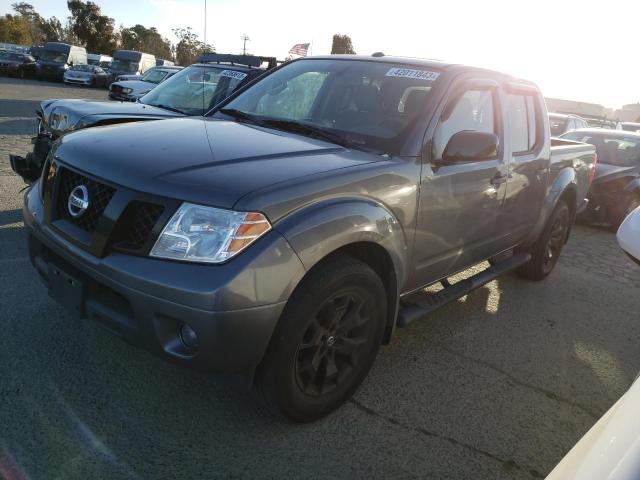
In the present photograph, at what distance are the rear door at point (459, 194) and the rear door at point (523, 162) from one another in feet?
0.52

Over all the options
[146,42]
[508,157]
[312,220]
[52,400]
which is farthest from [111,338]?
[146,42]

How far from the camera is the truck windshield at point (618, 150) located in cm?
809

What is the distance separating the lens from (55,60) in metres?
28.3

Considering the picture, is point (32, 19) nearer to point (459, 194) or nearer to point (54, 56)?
point (54, 56)

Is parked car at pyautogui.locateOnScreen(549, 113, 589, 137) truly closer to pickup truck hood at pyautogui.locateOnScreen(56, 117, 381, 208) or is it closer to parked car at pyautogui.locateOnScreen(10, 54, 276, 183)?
parked car at pyautogui.locateOnScreen(10, 54, 276, 183)

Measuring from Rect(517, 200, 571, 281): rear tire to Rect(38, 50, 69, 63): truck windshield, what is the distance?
30.3m

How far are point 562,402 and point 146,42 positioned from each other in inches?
3184

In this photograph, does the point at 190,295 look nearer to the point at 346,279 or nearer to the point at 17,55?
the point at 346,279

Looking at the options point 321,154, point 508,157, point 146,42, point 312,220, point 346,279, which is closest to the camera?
point 312,220

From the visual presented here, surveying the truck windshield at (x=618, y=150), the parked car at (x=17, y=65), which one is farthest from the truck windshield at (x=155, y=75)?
the parked car at (x=17, y=65)

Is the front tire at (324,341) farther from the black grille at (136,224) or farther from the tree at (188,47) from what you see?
the tree at (188,47)

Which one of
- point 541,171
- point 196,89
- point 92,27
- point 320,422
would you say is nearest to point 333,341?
point 320,422

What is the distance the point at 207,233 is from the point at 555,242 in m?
4.28

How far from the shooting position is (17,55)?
1115 inches
